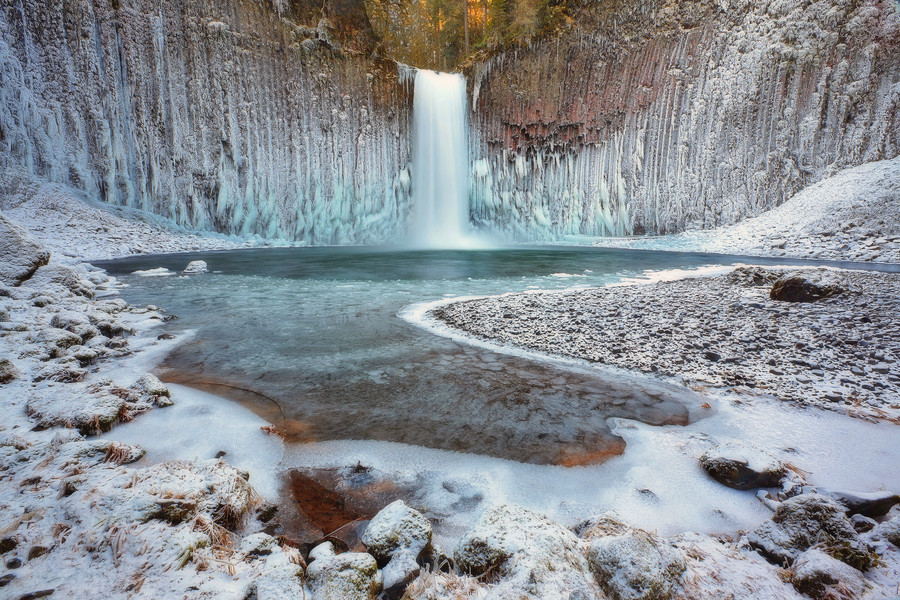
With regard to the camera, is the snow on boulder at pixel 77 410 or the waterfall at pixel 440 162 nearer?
the snow on boulder at pixel 77 410

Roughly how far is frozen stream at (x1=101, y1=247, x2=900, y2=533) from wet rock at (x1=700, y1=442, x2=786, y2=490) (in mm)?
78

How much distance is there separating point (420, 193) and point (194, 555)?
1033 inches

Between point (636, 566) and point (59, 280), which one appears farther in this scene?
point (59, 280)

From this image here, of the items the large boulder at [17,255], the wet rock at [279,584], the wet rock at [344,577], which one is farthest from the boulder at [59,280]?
the wet rock at [344,577]

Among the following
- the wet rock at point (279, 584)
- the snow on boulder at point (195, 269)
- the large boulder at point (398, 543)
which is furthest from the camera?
the snow on boulder at point (195, 269)

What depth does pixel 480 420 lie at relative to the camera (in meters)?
3.00

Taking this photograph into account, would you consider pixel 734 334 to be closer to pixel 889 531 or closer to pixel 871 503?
pixel 871 503

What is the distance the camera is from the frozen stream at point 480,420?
85.9 inches

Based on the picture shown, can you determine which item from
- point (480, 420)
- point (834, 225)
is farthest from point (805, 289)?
point (834, 225)

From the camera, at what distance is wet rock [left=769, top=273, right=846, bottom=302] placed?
5949 millimetres

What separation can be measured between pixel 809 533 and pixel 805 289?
5.79 metres

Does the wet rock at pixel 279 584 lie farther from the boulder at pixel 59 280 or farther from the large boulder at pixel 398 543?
the boulder at pixel 59 280

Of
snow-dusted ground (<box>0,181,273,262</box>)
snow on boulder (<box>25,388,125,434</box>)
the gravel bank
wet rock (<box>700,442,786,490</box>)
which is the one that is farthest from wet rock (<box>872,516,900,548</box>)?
snow-dusted ground (<box>0,181,273,262</box>)

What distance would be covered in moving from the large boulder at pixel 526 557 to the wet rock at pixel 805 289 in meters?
6.38
